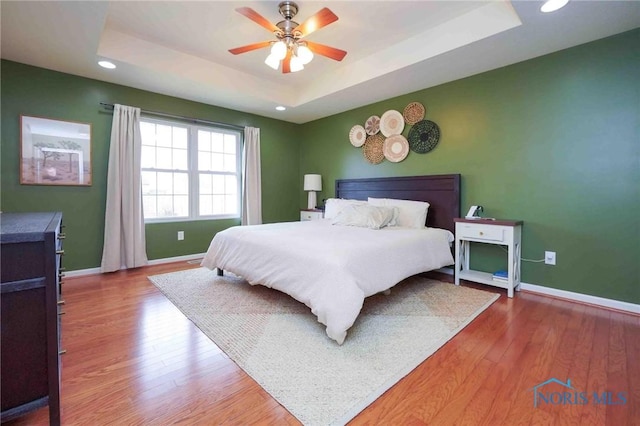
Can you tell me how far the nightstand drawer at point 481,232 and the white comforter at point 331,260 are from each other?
19cm

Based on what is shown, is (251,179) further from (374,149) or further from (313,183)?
(374,149)

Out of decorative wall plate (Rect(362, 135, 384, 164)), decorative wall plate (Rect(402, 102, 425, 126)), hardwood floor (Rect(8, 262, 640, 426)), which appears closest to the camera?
hardwood floor (Rect(8, 262, 640, 426))

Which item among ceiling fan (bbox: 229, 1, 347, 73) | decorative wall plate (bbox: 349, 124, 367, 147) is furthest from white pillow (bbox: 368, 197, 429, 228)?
ceiling fan (bbox: 229, 1, 347, 73)

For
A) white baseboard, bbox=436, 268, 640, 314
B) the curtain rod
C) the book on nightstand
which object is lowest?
white baseboard, bbox=436, 268, 640, 314

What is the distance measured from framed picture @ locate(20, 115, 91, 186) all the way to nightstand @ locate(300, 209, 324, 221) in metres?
3.08

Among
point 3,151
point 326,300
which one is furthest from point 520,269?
point 3,151

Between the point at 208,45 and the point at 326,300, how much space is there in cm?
305

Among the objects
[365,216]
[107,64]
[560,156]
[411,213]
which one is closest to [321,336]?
[365,216]

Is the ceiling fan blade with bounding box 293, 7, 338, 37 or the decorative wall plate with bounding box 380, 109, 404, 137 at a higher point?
the ceiling fan blade with bounding box 293, 7, 338, 37

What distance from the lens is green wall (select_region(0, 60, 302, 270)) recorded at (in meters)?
3.02

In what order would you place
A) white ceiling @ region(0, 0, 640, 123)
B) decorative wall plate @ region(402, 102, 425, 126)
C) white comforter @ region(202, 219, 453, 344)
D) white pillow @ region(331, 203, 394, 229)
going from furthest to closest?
decorative wall plate @ region(402, 102, 425, 126) → white pillow @ region(331, 203, 394, 229) → white ceiling @ region(0, 0, 640, 123) → white comforter @ region(202, 219, 453, 344)

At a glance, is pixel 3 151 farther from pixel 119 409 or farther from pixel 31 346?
pixel 119 409

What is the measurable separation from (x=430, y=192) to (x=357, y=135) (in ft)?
5.09

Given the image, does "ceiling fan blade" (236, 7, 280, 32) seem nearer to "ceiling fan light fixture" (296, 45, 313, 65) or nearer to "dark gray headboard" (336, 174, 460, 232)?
"ceiling fan light fixture" (296, 45, 313, 65)
